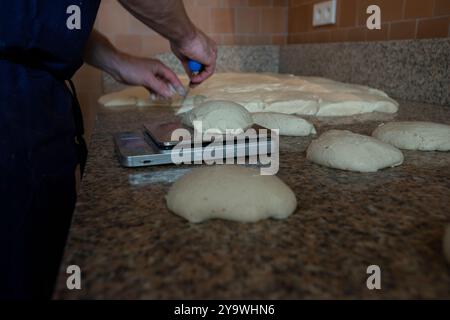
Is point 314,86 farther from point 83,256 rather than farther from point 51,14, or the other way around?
point 83,256

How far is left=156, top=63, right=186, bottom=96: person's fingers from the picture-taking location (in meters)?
1.26

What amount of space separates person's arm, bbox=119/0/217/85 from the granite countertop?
1.63ft

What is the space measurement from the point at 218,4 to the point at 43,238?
1.69 meters

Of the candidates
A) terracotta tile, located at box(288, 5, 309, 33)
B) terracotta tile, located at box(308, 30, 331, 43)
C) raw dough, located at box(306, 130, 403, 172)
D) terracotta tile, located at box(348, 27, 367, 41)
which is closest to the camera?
raw dough, located at box(306, 130, 403, 172)

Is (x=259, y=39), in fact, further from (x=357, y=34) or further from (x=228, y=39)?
(x=357, y=34)

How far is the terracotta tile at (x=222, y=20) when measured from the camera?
205 cm

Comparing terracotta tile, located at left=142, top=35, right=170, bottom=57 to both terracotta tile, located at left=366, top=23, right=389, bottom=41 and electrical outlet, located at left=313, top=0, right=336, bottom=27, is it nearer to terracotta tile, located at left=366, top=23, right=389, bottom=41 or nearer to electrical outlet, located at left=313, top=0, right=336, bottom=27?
electrical outlet, located at left=313, top=0, right=336, bottom=27

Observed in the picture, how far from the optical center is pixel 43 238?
2.40 ft

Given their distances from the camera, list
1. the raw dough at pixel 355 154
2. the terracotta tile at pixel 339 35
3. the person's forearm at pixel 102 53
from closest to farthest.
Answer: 1. the raw dough at pixel 355 154
2. the person's forearm at pixel 102 53
3. the terracotta tile at pixel 339 35

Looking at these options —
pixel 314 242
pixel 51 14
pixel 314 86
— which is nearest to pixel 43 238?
pixel 51 14

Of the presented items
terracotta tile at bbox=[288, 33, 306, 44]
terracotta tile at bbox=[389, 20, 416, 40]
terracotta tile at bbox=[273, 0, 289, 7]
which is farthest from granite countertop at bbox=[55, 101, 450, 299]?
terracotta tile at bbox=[273, 0, 289, 7]

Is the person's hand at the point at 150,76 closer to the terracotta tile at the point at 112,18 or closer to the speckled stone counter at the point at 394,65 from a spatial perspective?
the speckled stone counter at the point at 394,65

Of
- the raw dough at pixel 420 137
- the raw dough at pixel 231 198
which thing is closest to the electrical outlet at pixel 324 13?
the raw dough at pixel 420 137

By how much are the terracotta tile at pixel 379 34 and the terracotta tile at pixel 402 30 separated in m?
0.03
